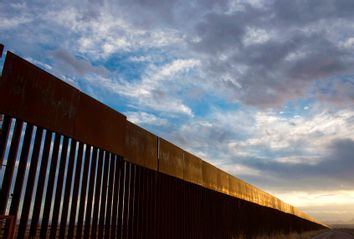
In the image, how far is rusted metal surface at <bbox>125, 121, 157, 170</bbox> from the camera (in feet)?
25.7

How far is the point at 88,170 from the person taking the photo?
6312 millimetres

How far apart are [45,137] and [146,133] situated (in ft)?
11.5

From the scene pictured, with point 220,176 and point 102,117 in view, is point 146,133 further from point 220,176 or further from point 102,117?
point 220,176

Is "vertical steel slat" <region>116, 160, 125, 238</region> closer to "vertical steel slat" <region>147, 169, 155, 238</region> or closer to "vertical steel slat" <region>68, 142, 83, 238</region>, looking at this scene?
"vertical steel slat" <region>147, 169, 155, 238</region>

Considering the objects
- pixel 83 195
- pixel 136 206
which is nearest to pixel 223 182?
pixel 136 206

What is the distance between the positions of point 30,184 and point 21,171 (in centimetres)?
25

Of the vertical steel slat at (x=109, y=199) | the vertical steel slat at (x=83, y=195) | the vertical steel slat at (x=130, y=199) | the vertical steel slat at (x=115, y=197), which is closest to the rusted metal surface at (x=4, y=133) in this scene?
the vertical steel slat at (x=83, y=195)

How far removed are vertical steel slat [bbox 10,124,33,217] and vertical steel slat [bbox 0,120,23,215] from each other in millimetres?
131

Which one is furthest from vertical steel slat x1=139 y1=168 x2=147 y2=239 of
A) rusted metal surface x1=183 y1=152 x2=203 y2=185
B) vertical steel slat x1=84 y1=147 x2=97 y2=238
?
rusted metal surface x1=183 y1=152 x2=203 y2=185

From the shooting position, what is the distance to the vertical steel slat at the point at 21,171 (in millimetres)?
4820

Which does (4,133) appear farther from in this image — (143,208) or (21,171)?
(143,208)

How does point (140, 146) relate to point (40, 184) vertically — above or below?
above

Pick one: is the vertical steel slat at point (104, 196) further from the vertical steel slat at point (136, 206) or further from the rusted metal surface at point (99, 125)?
the vertical steel slat at point (136, 206)

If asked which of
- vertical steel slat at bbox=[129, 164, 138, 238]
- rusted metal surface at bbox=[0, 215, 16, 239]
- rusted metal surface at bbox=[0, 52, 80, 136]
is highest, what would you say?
rusted metal surface at bbox=[0, 52, 80, 136]
